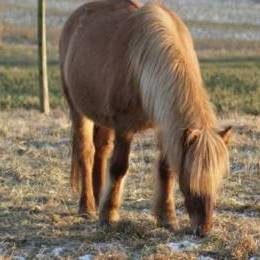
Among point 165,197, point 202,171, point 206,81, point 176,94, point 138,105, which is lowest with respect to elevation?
point 206,81

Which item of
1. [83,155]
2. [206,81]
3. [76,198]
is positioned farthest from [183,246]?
[206,81]

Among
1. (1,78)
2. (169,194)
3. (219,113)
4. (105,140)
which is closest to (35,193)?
(105,140)

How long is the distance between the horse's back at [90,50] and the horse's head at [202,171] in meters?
1.29

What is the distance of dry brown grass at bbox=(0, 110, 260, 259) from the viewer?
194 inches

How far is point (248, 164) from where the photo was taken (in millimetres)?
8172

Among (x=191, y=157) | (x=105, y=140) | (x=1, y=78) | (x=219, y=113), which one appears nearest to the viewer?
(x=191, y=157)

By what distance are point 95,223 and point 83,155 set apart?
96 cm

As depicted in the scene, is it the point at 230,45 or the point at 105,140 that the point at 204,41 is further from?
the point at 105,140

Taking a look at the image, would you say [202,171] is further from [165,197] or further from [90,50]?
[90,50]

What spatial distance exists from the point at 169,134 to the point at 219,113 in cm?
880

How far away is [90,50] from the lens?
6359mm

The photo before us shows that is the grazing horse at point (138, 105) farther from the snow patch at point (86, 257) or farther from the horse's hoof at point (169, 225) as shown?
the snow patch at point (86, 257)

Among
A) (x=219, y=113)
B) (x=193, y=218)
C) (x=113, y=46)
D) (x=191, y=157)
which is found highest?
(x=113, y=46)

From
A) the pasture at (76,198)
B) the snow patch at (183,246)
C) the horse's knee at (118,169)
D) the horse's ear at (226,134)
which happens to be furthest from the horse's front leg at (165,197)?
the horse's ear at (226,134)
